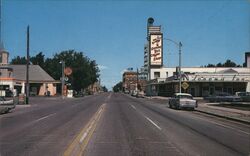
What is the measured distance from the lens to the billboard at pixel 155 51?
495 feet

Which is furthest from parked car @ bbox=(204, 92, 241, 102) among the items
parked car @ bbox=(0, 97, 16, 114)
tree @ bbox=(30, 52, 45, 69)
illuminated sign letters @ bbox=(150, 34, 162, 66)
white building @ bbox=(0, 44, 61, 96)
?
tree @ bbox=(30, 52, 45, 69)

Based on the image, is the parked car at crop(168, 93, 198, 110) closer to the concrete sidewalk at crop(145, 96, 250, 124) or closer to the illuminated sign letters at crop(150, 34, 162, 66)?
the concrete sidewalk at crop(145, 96, 250, 124)

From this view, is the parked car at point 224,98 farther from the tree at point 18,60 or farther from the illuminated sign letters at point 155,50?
the tree at point 18,60

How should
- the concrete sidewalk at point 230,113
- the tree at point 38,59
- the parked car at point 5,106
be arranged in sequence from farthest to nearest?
1. the tree at point 38,59
2. the parked car at point 5,106
3. the concrete sidewalk at point 230,113

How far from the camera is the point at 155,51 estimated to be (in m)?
152

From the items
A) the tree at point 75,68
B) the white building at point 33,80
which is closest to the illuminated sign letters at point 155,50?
the tree at point 75,68

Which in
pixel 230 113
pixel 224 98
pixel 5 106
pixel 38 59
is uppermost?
pixel 38 59

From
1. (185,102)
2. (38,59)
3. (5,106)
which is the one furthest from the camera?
(38,59)

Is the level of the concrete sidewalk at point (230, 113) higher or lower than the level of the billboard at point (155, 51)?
lower

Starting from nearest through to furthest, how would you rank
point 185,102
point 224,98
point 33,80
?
1. point 185,102
2. point 224,98
3. point 33,80

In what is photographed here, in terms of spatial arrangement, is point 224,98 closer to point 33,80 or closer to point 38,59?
point 33,80

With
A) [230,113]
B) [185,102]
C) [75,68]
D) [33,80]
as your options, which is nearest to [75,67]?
[75,68]

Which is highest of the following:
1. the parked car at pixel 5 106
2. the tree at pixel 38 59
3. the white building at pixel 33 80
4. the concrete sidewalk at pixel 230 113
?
the tree at pixel 38 59

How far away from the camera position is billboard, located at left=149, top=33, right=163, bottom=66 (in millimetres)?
150875
